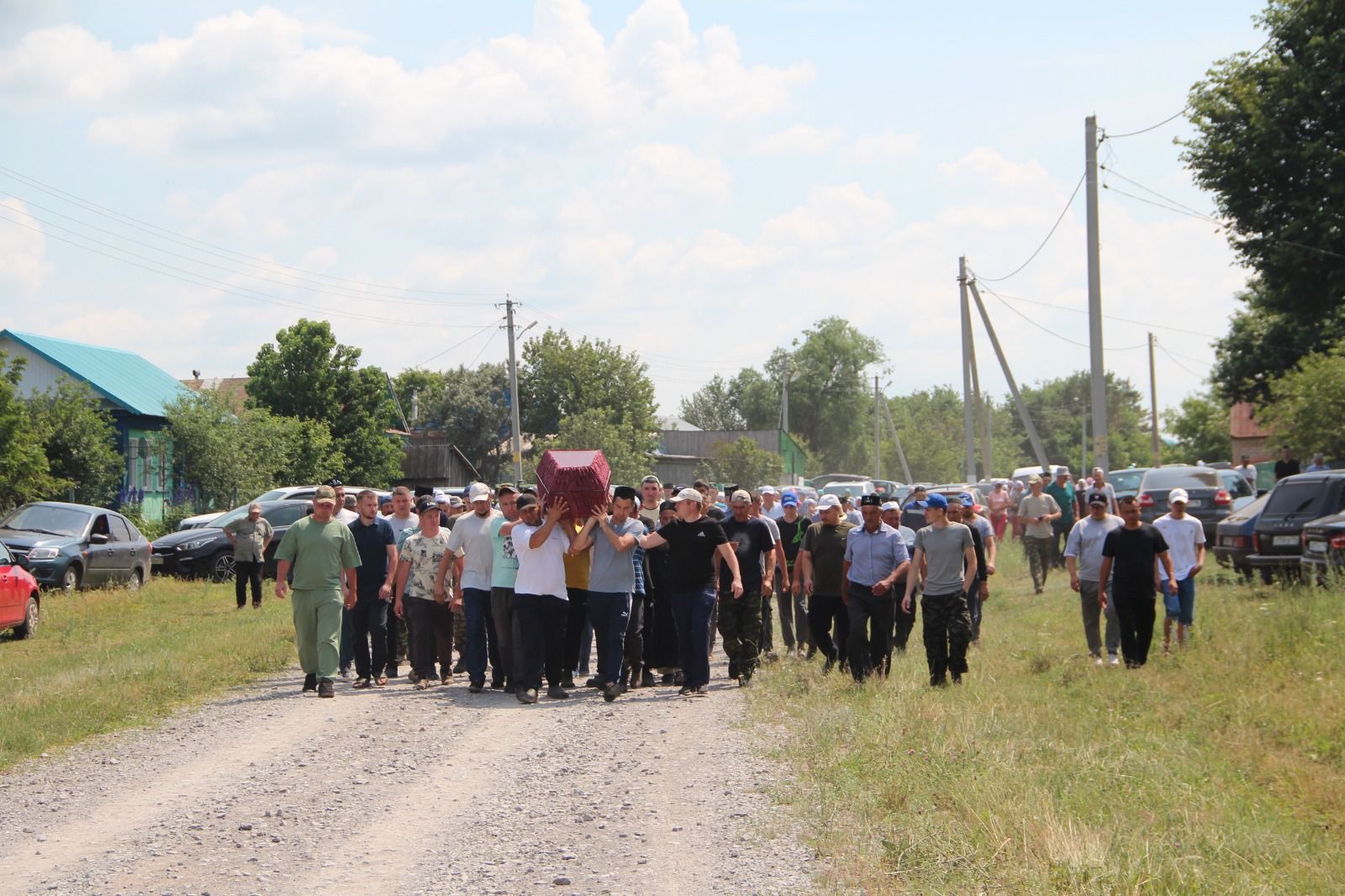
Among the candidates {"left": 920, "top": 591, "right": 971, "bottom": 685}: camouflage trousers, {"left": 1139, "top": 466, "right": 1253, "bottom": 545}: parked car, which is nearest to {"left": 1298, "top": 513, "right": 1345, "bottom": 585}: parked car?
{"left": 920, "top": 591, "right": 971, "bottom": 685}: camouflage trousers

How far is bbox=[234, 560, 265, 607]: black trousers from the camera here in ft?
73.0

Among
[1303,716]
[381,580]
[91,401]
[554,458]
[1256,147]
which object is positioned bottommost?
[1303,716]

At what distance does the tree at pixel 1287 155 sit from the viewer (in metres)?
28.1

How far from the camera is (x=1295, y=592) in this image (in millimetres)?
16938

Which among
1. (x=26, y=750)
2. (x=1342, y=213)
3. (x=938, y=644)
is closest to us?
(x=26, y=750)

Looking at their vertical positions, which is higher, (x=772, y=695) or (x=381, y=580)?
(x=381, y=580)

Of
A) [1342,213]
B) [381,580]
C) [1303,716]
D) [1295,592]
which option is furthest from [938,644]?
[1342,213]

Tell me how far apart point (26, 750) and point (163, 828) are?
128 inches

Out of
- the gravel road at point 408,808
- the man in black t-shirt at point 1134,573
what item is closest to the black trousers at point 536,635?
the gravel road at point 408,808

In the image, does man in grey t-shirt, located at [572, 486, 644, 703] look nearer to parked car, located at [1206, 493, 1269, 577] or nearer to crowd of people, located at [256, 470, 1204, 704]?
crowd of people, located at [256, 470, 1204, 704]

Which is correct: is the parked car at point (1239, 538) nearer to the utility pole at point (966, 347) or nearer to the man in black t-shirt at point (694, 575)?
the man in black t-shirt at point (694, 575)

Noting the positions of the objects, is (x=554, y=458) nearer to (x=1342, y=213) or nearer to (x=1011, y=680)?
(x=1011, y=680)

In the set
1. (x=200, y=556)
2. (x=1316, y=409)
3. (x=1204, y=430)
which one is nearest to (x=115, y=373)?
(x=200, y=556)

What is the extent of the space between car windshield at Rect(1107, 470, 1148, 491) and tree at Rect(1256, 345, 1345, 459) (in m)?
3.25
